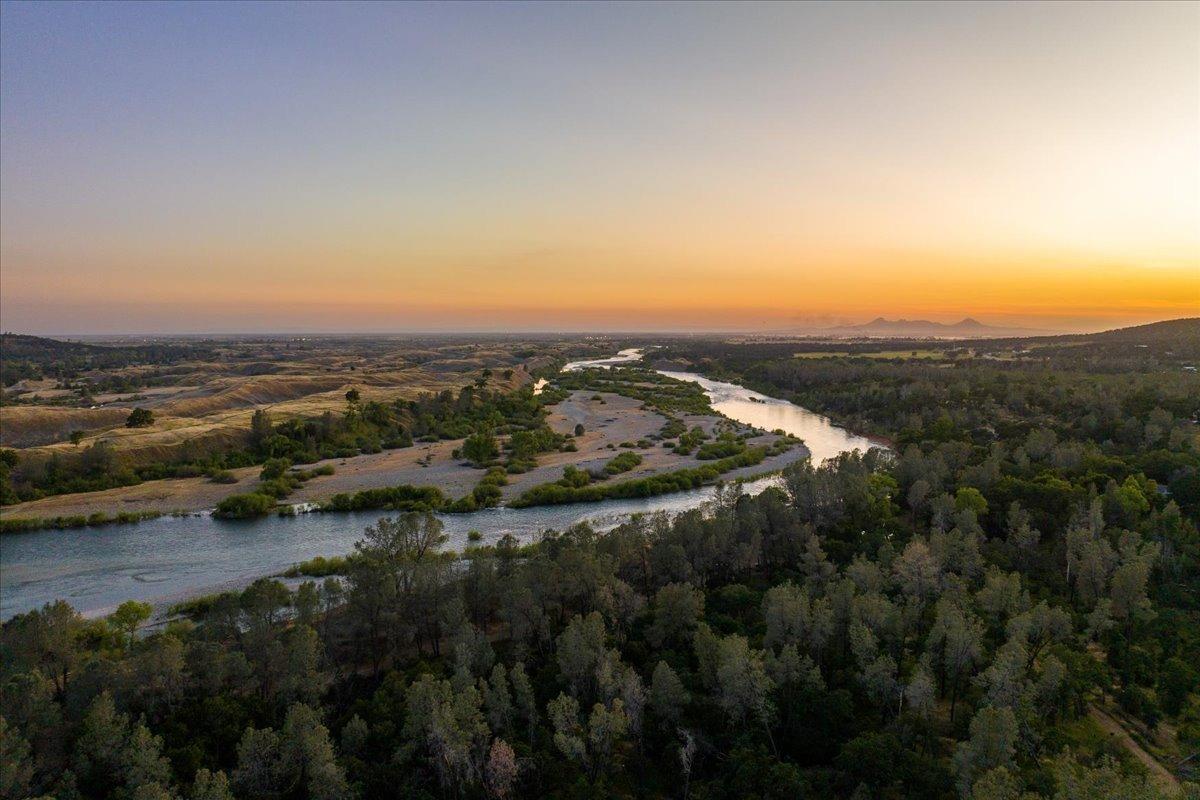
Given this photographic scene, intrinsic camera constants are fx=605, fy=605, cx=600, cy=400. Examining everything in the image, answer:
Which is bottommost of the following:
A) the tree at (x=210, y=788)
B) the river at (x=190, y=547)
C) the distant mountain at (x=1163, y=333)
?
the river at (x=190, y=547)

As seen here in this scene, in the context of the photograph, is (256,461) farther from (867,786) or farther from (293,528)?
(867,786)

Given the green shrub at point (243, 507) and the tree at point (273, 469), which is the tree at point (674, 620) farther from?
the tree at point (273, 469)

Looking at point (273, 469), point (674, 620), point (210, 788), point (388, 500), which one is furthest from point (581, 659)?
point (273, 469)

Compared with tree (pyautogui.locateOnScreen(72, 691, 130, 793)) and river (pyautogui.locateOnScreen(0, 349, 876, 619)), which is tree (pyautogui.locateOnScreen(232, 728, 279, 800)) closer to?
tree (pyautogui.locateOnScreen(72, 691, 130, 793))

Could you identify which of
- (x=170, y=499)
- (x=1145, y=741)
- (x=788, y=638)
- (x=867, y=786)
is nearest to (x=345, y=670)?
(x=788, y=638)

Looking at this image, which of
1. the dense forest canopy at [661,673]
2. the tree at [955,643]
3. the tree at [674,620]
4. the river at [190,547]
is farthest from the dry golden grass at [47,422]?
the tree at [955,643]

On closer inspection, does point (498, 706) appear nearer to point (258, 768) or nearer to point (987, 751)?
point (258, 768)

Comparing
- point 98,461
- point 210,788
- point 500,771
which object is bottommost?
point 500,771

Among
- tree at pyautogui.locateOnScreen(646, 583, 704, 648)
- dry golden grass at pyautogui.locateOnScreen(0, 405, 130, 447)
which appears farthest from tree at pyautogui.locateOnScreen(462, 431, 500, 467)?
dry golden grass at pyautogui.locateOnScreen(0, 405, 130, 447)
